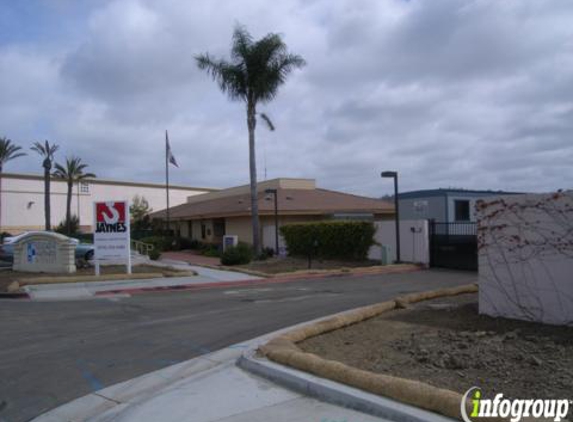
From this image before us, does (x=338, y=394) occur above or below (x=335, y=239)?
below

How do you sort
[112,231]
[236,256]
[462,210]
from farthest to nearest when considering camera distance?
1. [462,210]
2. [236,256]
3. [112,231]

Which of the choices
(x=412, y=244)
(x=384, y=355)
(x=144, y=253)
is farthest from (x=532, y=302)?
(x=144, y=253)

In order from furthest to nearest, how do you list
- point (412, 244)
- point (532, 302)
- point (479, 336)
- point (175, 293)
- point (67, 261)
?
point (412, 244), point (67, 261), point (175, 293), point (532, 302), point (479, 336)

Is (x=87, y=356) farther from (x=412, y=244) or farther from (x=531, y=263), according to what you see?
(x=412, y=244)

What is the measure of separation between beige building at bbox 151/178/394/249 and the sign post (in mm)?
13728

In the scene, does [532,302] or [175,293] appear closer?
[532,302]

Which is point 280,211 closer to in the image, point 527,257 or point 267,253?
point 267,253

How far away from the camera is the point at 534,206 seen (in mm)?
9805

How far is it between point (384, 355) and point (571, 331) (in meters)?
3.39

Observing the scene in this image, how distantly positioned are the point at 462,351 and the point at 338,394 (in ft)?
7.21

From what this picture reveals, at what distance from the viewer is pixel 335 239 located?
28641 mm

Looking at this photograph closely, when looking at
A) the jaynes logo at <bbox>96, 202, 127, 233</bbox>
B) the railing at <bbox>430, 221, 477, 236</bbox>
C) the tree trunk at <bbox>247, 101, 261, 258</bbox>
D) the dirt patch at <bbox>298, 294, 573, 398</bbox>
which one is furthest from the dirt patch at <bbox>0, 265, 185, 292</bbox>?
the dirt patch at <bbox>298, 294, 573, 398</bbox>

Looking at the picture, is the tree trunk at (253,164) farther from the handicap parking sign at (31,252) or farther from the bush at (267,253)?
the handicap parking sign at (31,252)

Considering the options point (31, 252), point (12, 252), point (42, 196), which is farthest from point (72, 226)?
point (31, 252)
